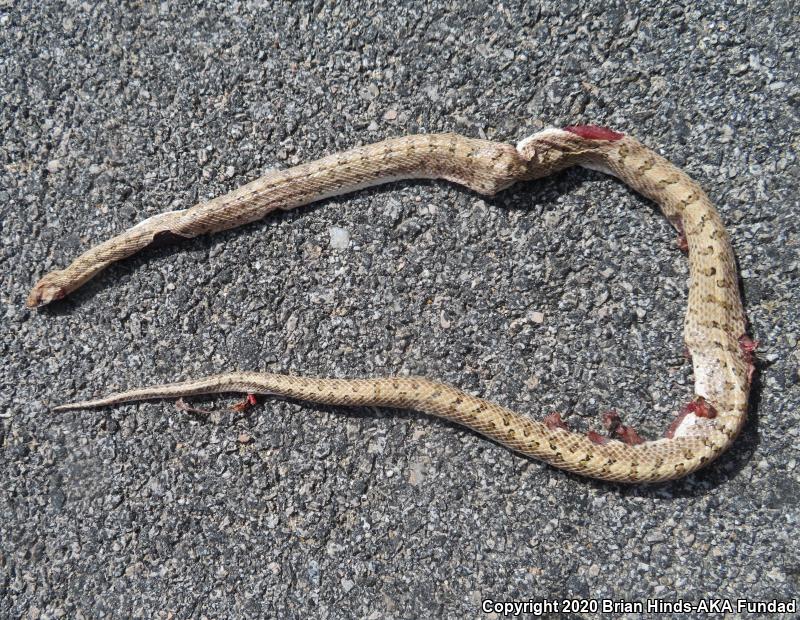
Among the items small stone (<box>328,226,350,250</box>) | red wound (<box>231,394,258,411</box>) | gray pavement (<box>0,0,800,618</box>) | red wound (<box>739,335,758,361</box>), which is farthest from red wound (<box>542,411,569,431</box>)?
red wound (<box>231,394,258,411</box>)

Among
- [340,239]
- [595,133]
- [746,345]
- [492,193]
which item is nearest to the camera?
[746,345]

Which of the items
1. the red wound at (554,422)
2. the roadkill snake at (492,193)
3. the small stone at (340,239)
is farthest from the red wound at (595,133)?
the red wound at (554,422)

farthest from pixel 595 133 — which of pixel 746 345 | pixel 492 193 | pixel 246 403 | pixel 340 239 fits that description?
pixel 246 403

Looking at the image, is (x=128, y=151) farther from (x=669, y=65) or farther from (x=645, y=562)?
(x=645, y=562)

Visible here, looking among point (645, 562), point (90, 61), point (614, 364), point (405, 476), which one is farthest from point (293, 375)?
point (90, 61)

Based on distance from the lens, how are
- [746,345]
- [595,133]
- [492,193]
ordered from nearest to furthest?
[746,345] → [595,133] → [492,193]

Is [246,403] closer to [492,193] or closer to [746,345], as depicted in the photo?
[492,193]
